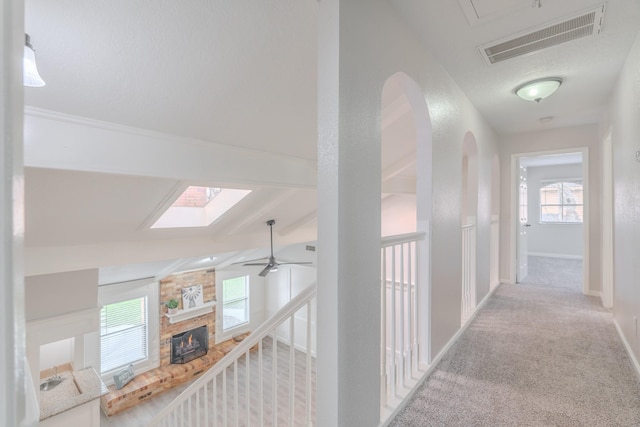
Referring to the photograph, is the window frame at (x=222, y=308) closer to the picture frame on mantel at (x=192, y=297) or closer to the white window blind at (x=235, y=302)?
the white window blind at (x=235, y=302)

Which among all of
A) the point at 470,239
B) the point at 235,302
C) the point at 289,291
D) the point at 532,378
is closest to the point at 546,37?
the point at 470,239

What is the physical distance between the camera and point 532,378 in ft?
6.48

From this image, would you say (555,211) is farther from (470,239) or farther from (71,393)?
(71,393)

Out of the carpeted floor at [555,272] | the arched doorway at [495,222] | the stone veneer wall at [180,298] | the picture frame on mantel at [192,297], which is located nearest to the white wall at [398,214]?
the arched doorway at [495,222]

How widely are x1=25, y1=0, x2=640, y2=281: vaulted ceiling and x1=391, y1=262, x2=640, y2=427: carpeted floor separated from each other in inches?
83.8

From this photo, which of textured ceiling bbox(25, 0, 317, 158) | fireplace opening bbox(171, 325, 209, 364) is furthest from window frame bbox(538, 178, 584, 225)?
fireplace opening bbox(171, 325, 209, 364)

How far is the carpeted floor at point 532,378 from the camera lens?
164cm

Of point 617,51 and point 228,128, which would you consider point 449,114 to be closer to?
point 617,51

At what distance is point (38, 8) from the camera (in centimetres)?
124

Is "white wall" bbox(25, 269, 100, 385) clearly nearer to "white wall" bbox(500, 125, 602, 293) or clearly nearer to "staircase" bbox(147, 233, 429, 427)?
"staircase" bbox(147, 233, 429, 427)

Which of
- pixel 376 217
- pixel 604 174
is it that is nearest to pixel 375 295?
pixel 376 217

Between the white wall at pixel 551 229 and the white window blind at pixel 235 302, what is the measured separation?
25.4 ft

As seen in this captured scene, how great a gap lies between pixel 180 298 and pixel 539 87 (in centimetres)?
692

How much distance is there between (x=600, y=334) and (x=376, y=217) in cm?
264
